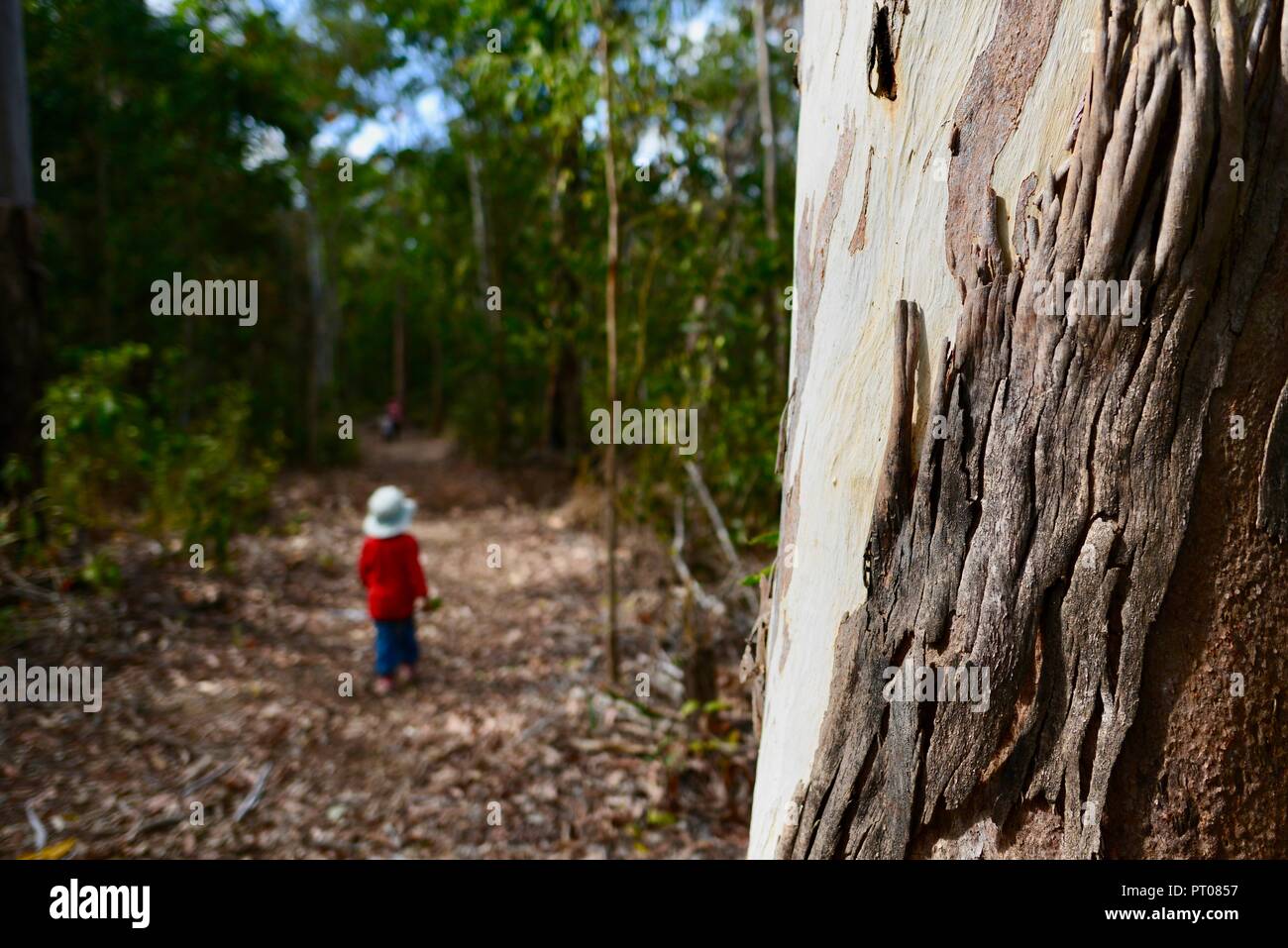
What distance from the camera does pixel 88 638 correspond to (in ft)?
15.3

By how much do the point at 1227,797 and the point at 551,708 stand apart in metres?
3.71

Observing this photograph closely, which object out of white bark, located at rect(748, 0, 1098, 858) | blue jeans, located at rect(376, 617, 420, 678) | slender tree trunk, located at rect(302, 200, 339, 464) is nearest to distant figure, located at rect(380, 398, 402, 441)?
slender tree trunk, located at rect(302, 200, 339, 464)

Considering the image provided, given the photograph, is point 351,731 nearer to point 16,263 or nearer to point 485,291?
point 16,263

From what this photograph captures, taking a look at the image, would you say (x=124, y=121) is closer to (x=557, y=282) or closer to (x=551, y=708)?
→ (x=557, y=282)

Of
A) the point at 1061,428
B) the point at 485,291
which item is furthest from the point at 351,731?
the point at 485,291

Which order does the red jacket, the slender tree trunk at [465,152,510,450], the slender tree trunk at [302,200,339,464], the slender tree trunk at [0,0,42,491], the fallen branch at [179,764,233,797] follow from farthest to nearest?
the slender tree trunk at [302,200,339,464]
the slender tree trunk at [465,152,510,450]
the slender tree trunk at [0,0,42,491]
the red jacket
the fallen branch at [179,764,233,797]

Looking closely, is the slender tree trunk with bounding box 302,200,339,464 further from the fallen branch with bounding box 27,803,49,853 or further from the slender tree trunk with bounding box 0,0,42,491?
the fallen branch with bounding box 27,803,49,853
